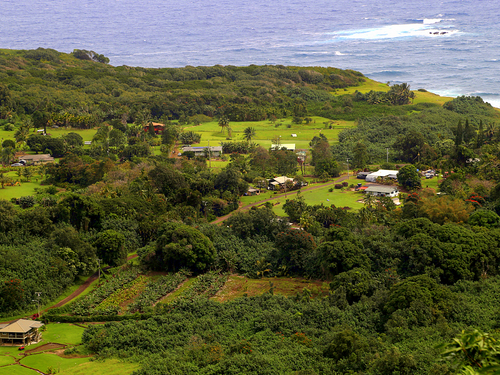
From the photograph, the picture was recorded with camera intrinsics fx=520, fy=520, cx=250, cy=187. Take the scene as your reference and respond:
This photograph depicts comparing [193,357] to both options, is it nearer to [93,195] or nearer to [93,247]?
[93,247]

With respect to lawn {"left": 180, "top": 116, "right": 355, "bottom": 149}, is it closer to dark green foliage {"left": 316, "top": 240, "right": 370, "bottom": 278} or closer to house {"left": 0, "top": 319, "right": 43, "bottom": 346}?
dark green foliage {"left": 316, "top": 240, "right": 370, "bottom": 278}

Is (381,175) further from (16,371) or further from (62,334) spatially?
(16,371)

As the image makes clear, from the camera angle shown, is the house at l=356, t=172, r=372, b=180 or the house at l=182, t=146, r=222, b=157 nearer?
the house at l=356, t=172, r=372, b=180

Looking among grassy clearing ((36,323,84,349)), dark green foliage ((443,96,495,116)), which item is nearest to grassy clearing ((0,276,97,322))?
grassy clearing ((36,323,84,349))

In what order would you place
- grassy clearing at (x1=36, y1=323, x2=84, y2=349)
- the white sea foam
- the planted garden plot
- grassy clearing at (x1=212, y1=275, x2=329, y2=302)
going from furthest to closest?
the white sea foam
grassy clearing at (x1=212, y1=275, x2=329, y2=302)
the planted garden plot
grassy clearing at (x1=36, y1=323, x2=84, y2=349)

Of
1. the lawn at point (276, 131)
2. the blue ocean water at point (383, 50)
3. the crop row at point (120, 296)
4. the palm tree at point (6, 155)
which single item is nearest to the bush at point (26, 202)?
the palm tree at point (6, 155)

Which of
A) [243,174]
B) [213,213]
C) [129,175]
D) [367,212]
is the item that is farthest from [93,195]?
[367,212]

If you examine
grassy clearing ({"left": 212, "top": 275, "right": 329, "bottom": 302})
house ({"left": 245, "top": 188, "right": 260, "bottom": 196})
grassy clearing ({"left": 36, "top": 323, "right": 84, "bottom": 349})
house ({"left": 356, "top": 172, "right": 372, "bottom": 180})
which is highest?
house ({"left": 356, "top": 172, "right": 372, "bottom": 180})
